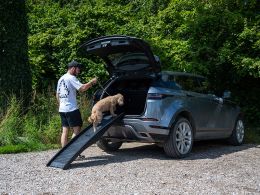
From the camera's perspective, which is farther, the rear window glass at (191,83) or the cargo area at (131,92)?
the rear window glass at (191,83)

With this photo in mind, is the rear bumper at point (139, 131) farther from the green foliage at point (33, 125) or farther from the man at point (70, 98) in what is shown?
the green foliage at point (33, 125)

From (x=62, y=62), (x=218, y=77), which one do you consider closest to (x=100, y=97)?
(x=62, y=62)

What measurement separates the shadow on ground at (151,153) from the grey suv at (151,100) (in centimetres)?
33

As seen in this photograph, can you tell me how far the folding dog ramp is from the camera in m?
8.15

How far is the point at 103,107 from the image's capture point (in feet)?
29.8

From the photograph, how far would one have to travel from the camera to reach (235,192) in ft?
21.7

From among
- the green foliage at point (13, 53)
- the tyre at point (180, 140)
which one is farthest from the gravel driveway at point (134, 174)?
the green foliage at point (13, 53)

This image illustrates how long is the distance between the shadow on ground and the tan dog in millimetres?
697

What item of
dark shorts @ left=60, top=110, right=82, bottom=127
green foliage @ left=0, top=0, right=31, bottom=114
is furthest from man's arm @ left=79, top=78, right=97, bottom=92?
green foliage @ left=0, top=0, right=31, bottom=114

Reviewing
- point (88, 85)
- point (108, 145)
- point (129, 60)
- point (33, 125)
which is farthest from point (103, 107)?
point (33, 125)

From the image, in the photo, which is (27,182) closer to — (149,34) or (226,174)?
(226,174)

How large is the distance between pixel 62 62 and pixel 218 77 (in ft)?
17.4

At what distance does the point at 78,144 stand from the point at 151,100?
1634mm

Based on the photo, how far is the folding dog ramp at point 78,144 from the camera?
815 centimetres
